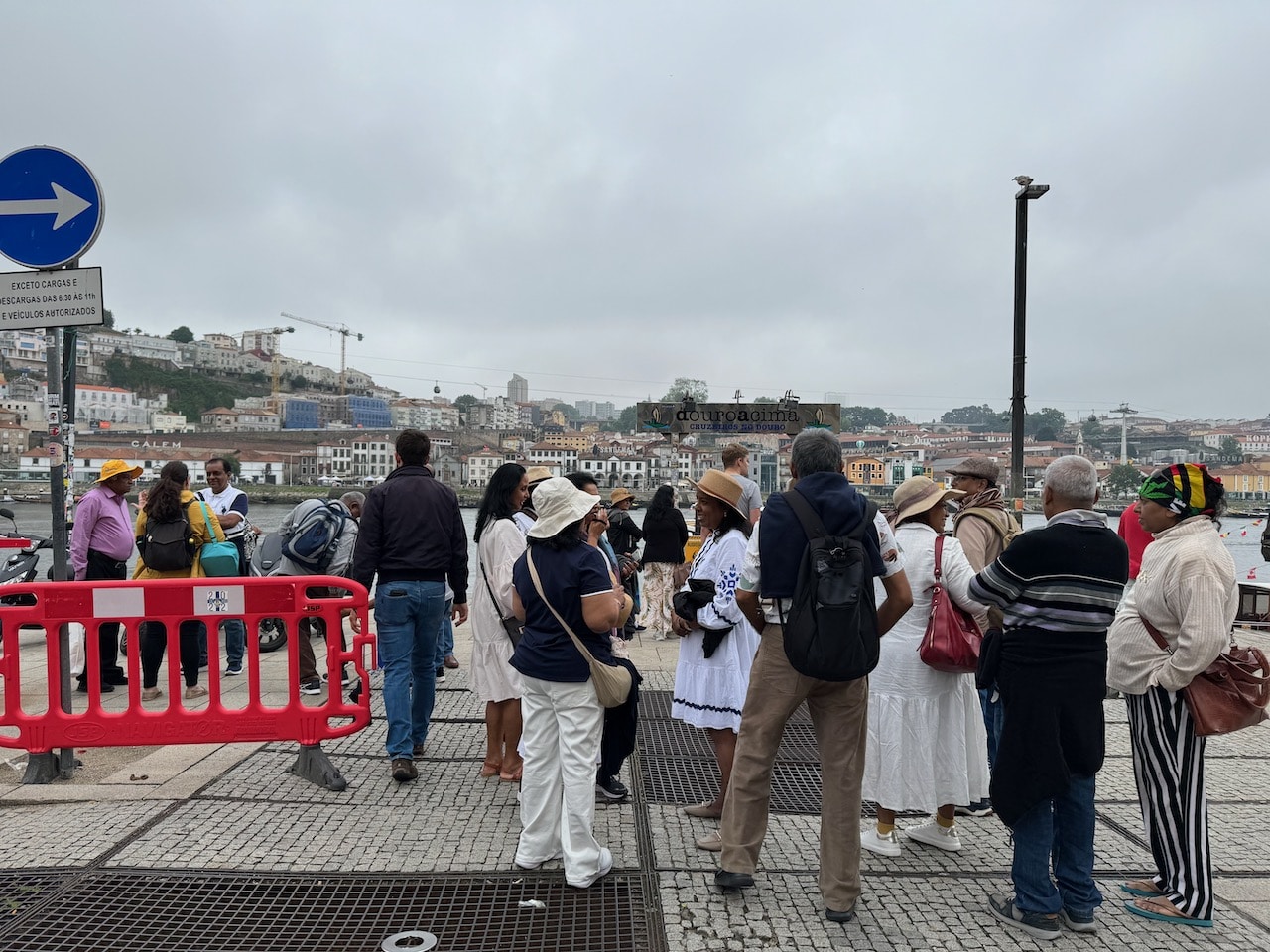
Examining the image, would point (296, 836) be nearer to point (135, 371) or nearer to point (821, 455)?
point (821, 455)

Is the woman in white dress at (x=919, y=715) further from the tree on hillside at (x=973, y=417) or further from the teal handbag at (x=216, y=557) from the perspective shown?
the tree on hillside at (x=973, y=417)

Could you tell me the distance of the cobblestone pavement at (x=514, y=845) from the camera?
3279 mm

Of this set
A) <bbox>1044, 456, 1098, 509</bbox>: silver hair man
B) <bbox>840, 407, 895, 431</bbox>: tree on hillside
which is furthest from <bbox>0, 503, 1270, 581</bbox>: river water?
<bbox>840, 407, 895, 431</bbox>: tree on hillside

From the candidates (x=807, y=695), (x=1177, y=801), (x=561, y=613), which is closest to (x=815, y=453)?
(x=807, y=695)

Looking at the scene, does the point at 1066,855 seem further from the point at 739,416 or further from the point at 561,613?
the point at 739,416

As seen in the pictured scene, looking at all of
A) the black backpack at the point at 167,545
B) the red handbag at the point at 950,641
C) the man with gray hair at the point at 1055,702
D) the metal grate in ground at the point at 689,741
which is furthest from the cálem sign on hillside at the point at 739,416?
the man with gray hair at the point at 1055,702

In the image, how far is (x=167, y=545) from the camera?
6.37 metres

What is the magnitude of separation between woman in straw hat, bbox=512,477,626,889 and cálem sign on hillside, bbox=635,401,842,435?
27.7 feet

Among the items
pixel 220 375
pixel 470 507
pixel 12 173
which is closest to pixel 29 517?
pixel 470 507

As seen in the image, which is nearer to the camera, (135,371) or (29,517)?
(29,517)

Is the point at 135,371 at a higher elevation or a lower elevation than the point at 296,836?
higher

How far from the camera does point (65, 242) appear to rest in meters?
4.89

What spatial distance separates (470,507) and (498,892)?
78.3 metres

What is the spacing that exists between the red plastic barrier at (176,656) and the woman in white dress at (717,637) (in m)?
1.72
